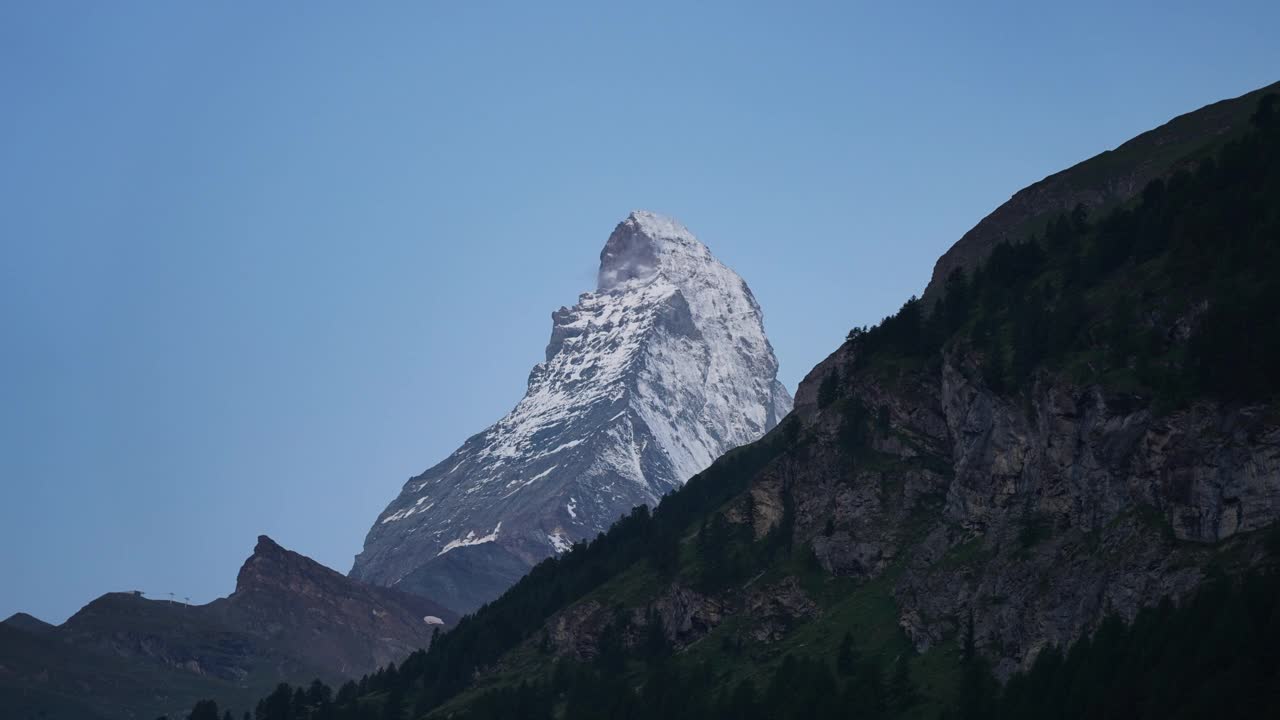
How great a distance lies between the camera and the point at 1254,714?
118m

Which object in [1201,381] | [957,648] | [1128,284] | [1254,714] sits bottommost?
[1254,714]

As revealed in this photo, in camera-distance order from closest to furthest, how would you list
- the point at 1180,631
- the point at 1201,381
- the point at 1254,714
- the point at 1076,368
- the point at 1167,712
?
the point at 1254,714 → the point at 1167,712 → the point at 1180,631 → the point at 1201,381 → the point at 1076,368

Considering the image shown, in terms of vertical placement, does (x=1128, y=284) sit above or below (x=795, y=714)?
above

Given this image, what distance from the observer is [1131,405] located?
174 meters

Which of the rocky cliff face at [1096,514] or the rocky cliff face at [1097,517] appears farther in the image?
the rocky cliff face at [1096,514]

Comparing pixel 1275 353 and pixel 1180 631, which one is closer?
pixel 1180 631

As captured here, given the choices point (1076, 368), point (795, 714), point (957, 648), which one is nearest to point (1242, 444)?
point (1076, 368)

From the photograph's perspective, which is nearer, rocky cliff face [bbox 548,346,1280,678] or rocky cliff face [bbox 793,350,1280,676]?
rocky cliff face [bbox 548,346,1280,678]

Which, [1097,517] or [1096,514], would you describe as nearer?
[1097,517]

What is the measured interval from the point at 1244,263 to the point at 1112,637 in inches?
1947

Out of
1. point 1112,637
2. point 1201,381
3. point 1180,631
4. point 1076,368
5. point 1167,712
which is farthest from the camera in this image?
point 1076,368

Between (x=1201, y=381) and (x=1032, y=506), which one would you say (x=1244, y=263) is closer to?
(x=1201, y=381)

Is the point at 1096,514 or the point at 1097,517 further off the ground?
the point at 1096,514

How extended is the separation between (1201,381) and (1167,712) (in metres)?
46.7
